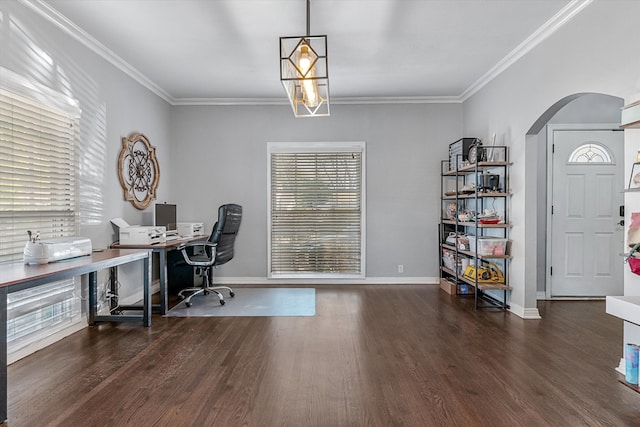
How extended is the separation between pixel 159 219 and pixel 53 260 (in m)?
1.81

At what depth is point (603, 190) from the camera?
4.59m

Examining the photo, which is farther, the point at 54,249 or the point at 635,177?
the point at 54,249

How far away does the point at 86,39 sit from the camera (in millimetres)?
3572

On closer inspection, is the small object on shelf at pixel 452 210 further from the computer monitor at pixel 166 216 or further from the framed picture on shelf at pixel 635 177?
the computer monitor at pixel 166 216

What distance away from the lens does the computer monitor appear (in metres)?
4.53

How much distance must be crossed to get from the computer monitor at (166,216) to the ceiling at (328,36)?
5.25 ft

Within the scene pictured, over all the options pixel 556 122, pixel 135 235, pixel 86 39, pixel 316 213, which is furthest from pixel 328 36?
pixel 556 122

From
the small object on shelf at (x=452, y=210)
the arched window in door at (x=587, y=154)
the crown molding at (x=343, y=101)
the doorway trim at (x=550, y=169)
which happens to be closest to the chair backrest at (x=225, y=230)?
the crown molding at (x=343, y=101)

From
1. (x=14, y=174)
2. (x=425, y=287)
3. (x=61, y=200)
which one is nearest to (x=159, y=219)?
(x=61, y=200)

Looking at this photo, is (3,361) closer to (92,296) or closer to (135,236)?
(92,296)

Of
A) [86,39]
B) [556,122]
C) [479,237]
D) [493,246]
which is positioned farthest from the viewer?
[556,122]

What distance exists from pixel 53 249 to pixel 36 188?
660 millimetres

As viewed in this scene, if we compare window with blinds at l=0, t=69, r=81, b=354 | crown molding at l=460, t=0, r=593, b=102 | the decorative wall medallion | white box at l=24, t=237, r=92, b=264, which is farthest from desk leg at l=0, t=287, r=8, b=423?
crown molding at l=460, t=0, r=593, b=102

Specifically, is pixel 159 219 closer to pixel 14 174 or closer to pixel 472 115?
pixel 14 174
